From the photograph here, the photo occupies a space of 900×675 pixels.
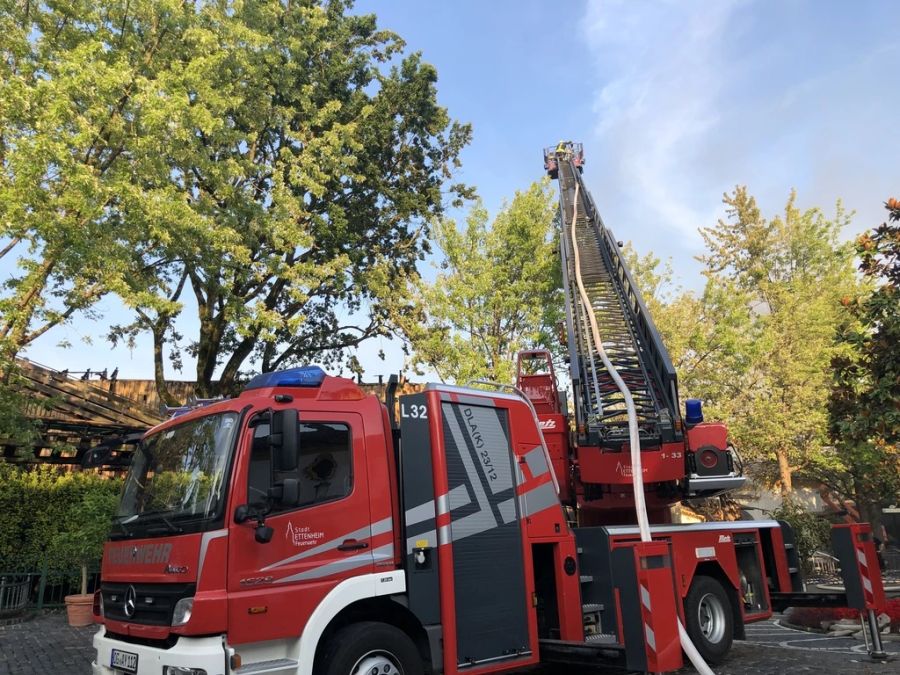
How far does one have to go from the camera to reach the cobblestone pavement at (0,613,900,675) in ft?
22.9

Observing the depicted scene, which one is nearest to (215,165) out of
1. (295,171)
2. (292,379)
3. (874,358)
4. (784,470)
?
(295,171)

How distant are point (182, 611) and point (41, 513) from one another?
12718 millimetres

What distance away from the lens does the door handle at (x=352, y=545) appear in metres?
4.87

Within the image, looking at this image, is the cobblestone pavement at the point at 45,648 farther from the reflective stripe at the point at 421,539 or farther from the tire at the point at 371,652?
the reflective stripe at the point at 421,539

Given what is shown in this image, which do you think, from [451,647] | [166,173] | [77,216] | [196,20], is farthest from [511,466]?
[196,20]

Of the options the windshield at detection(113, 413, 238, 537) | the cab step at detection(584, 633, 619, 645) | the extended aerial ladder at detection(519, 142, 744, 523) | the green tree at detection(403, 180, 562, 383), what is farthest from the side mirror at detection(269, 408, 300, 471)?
the green tree at detection(403, 180, 562, 383)

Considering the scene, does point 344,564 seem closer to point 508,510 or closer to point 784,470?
point 508,510

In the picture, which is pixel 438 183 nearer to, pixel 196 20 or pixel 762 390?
pixel 196 20

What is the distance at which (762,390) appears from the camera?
23922 mm

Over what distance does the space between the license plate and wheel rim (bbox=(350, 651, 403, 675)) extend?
1.53 metres

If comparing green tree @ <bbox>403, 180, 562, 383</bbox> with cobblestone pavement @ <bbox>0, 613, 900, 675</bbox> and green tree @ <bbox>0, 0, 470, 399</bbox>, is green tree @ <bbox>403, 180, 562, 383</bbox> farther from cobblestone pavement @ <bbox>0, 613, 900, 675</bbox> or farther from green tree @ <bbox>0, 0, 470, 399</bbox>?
cobblestone pavement @ <bbox>0, 613, 900, 675</bbox>

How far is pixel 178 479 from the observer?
4.88 metres

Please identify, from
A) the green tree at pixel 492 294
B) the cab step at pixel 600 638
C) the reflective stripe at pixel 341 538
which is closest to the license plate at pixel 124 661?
the reflective stripe at pixel 341 538

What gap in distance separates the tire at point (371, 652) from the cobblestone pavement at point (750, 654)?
9.29 feet
